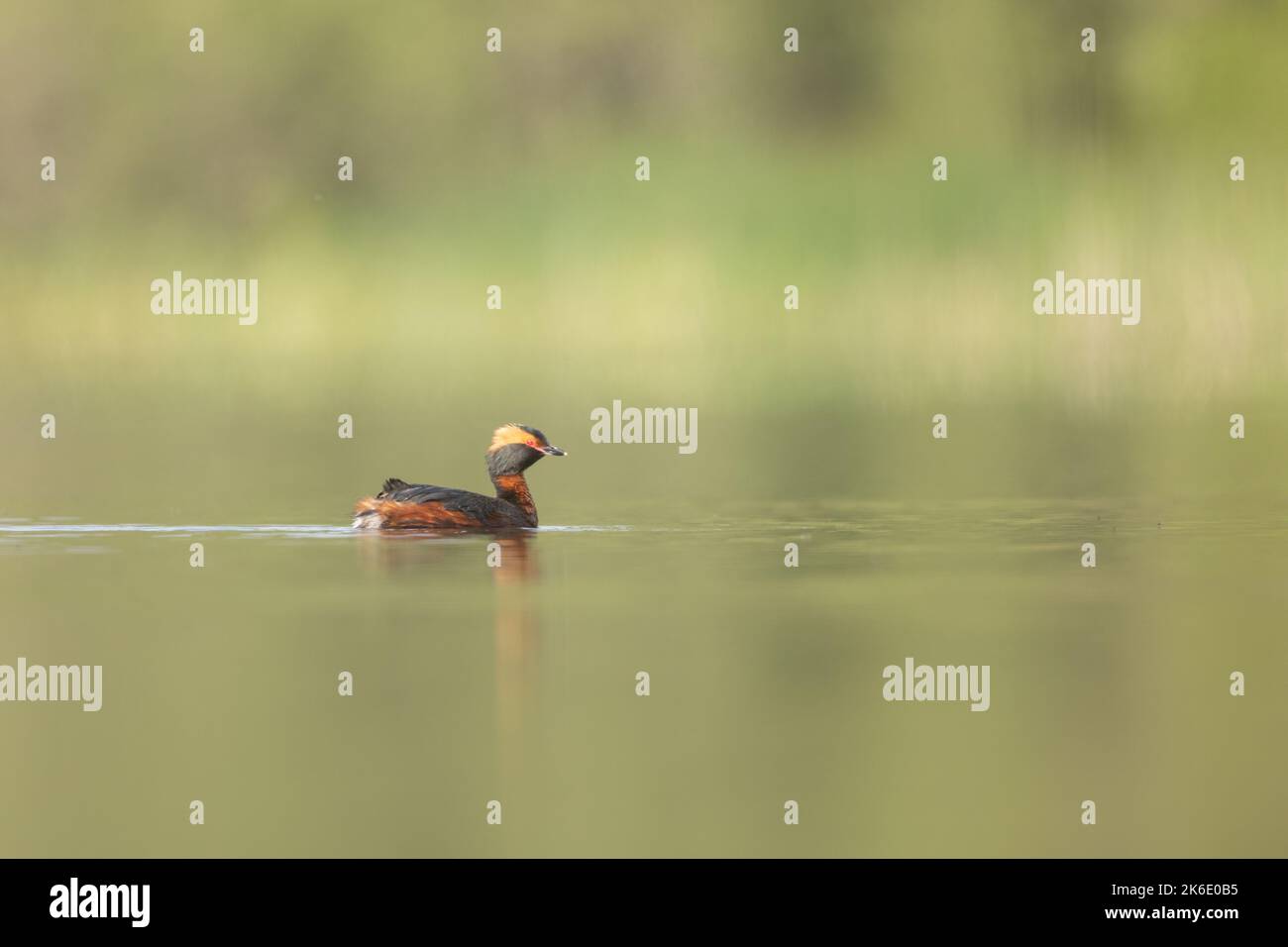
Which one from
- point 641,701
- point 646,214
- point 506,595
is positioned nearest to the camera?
point 641,701

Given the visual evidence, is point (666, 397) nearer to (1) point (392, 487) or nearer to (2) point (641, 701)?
(1) point (392, 487)

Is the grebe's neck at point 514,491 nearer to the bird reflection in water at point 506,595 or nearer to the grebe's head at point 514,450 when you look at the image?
the grebe's head at point 514,450

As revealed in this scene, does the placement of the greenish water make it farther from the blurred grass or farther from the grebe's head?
the blurred grass

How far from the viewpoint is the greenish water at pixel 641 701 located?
29.6ft

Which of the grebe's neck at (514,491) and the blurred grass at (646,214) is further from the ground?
the blurred grass at (646,214)

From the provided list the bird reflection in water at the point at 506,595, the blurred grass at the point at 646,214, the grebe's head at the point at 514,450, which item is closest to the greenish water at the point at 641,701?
the bird reflection in water at the point at 506,595

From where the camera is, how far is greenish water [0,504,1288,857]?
9023 millimetres

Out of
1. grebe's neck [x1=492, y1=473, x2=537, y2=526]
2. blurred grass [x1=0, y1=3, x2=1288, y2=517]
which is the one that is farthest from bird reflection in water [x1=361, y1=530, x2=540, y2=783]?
blurred grass [x1=0, y1=3, x2=1288, y2=517]

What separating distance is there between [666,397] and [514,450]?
46.2 feet

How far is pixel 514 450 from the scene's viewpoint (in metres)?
17.1

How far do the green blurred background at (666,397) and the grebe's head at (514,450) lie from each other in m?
0.71

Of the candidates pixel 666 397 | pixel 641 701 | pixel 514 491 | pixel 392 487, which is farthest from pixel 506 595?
pixel 666 397

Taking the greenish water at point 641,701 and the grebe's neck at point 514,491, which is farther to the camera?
the grebe's neck at point 514,491

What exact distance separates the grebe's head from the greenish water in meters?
1.09
